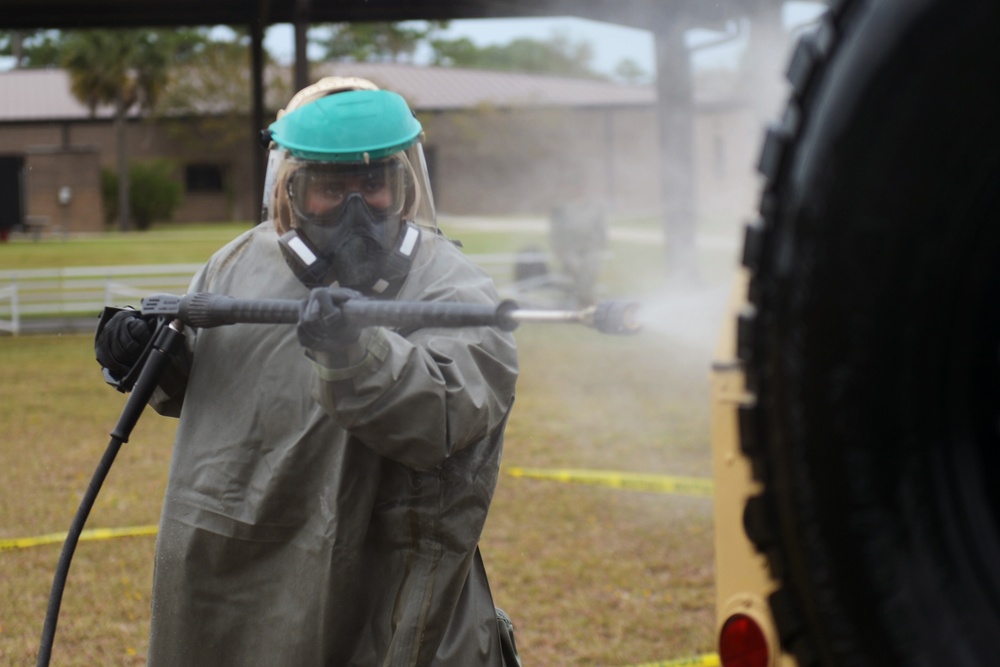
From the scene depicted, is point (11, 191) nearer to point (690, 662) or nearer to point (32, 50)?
point (32, 50)

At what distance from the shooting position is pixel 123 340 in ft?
6.97

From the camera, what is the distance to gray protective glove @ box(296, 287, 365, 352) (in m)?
1.60

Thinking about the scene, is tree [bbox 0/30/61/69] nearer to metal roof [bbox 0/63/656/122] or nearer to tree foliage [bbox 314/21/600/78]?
metal roof [bbox 0/63/656/122]

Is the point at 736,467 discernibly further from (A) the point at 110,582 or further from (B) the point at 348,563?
(A) the point at 110,582

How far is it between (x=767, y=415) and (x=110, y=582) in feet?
14.2

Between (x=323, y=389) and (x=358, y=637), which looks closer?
(x=323, y=389)

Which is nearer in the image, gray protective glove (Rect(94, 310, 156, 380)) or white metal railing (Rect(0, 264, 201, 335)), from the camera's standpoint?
gray protective glove (Rect(94, 310, 156, 380))

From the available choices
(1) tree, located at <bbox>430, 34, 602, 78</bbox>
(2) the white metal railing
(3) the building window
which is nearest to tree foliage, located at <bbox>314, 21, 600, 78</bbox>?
(1) tree, located at <bbox>430, 34, 602, 78</bbox>

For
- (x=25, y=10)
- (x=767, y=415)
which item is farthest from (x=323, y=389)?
(x=25, y=10)

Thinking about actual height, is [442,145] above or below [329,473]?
below

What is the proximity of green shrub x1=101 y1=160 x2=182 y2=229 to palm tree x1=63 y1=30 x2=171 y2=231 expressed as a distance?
369 mm

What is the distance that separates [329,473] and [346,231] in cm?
46

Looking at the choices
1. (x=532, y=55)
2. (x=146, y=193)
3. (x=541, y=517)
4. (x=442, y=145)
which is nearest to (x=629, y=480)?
(x=541, y=517)

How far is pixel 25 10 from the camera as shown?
26.0ft
